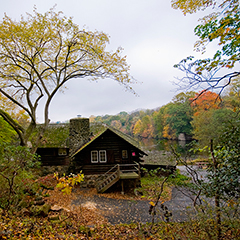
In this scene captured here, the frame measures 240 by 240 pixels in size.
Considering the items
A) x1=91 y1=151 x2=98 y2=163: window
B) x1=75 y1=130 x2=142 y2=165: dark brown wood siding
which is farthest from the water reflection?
x1=91 y1=151 x2=98 y2=163: window

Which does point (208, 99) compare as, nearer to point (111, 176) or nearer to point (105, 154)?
point (105, 154)

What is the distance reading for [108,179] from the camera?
16.0m

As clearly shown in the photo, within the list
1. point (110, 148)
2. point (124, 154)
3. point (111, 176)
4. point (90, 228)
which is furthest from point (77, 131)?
point (90, 228)

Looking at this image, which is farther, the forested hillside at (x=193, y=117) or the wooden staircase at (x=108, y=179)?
the wooden staircase at (x=108, y=179)

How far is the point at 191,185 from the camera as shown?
580cm

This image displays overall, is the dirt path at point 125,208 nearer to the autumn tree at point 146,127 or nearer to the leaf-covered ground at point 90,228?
the leaf-covered ground at point 90,228

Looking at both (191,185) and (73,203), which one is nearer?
(191,185)

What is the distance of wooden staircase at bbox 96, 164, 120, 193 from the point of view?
15062mm

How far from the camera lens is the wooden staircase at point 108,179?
15062 mm

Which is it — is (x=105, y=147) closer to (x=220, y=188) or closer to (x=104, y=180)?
(x=104, y=180)

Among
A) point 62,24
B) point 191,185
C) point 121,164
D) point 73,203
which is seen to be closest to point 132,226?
point 191,185

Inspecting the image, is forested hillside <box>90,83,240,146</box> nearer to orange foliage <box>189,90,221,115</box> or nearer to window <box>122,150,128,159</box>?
orange foliage <box>189,90,221,115</box>

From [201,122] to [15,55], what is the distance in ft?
116

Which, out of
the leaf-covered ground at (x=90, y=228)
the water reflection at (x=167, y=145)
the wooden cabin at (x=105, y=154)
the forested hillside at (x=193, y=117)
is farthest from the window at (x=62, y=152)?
the water reflection at (x=167, y=145)
